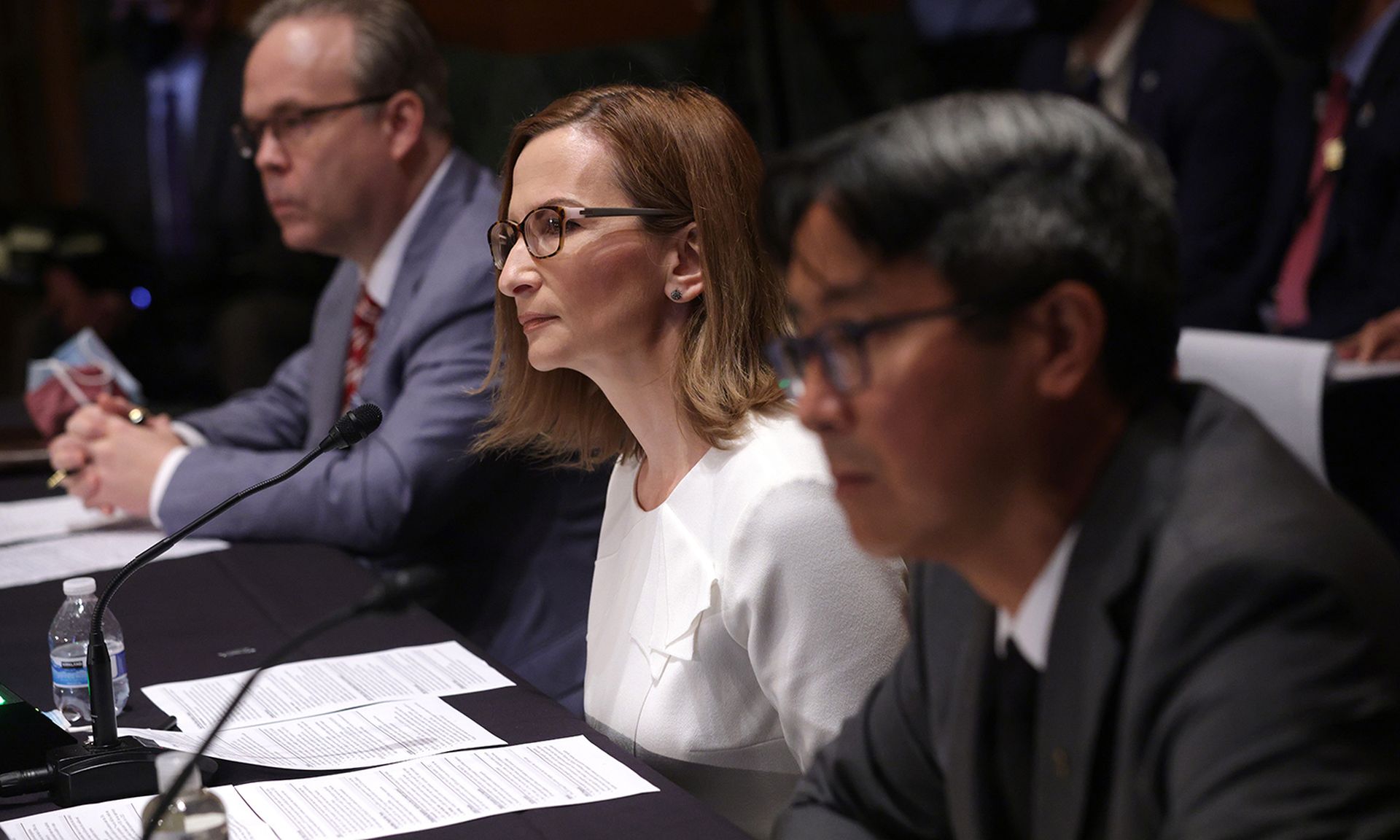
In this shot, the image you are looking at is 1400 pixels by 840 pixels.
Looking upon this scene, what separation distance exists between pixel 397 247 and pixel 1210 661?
6.89 feet

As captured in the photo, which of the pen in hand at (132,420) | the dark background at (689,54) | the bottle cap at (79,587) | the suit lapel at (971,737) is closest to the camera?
the suit lapel at (971,737)

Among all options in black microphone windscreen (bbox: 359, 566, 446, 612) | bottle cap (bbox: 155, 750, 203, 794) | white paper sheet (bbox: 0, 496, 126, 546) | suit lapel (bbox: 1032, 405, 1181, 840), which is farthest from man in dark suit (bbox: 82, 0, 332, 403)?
suit lapel (bbox: 1032, 405, 1181, 840)

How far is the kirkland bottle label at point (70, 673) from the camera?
1.60 metres

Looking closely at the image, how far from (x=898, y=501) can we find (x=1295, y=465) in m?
0.25

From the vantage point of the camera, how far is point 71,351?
2.90 meters

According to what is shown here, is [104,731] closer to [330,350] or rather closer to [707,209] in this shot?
[707,209]

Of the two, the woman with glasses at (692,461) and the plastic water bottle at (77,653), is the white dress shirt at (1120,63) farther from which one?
the plastic water bottle at (77,653)

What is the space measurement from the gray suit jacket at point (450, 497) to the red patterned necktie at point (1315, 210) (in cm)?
203

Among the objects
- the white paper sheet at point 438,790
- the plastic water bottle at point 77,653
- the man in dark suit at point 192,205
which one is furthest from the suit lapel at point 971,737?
the man in dark suit at point 192,205

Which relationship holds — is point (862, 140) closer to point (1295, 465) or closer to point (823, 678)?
point (1295, 465)

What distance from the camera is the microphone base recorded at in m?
1.32

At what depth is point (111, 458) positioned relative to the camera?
8.05 ft

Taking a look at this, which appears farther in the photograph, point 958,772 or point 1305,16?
point 1305,16

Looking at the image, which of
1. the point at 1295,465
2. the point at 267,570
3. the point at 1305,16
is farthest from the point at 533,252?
the point at 1305,16
